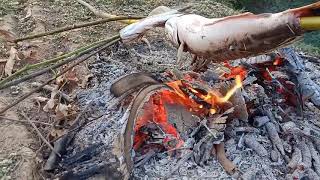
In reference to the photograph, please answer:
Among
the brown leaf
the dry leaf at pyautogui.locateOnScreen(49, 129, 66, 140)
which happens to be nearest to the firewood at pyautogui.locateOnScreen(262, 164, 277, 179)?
the dry leaf at pyautogui.locateOnScreen(49, 129, 66, 140)

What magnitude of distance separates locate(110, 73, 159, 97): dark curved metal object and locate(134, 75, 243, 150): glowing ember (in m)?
0.20

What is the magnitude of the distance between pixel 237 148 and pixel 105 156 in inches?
36.1

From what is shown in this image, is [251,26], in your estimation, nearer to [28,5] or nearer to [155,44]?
[155,44]

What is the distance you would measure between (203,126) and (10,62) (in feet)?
7.53

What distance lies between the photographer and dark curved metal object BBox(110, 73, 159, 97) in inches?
138

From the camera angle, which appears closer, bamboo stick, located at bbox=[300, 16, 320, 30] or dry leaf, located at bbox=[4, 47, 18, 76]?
bamboo stick, located at bbox=[300, 16, 320, 30]

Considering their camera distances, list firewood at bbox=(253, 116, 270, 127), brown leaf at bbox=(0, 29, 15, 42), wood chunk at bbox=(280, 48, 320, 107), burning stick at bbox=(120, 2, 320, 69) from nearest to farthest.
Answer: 1. burning stick at bbox=(120, 2, 320, 69)
2. firewood at bbox=(253, 116, 270, 127)
3. wood chunk at bbox=(280, 48, 320, 107)
4. brown leaf at bbox=(0, 29, 15, 42)

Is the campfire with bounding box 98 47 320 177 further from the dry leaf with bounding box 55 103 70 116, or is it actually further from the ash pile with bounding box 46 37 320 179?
the dry leaf with bounding box 55 103 70 116

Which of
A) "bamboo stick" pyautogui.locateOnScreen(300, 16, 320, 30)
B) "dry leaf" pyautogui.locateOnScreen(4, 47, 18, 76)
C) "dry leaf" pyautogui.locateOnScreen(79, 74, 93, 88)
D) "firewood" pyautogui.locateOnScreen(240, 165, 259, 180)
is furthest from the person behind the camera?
"dry leaf" pyautogui.locateOnScreen(4, 47, 18, 76)

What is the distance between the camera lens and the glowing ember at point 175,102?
3.24 metres

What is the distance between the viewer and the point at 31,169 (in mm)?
3248

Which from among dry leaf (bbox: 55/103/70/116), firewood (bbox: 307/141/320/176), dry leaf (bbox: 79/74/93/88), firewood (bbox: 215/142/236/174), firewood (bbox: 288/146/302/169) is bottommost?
firewood (bbox: 307/141/320/176)

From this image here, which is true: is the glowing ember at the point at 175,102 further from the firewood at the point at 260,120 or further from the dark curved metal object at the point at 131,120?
the firewood at the point at 260,120

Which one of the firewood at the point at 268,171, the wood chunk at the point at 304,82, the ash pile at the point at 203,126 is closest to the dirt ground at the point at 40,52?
the ash pile at the point at 203,126
